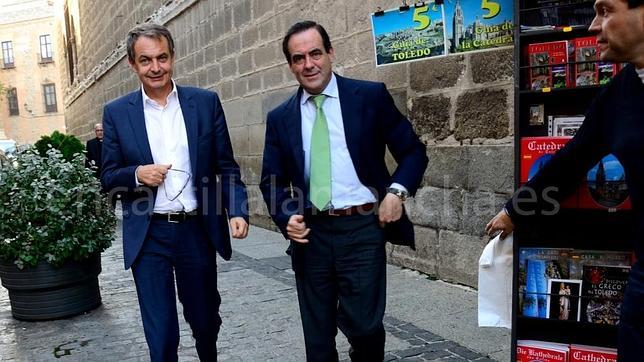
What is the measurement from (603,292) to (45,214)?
157 inches

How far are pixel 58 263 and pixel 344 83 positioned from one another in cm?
307

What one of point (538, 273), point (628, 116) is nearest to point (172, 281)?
point (538, 273)

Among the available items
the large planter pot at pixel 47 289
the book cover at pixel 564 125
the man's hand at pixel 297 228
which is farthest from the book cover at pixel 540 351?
the large planter pot at pixel 47 289

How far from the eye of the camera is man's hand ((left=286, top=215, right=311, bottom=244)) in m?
2.70

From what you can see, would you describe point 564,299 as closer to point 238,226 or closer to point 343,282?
point 343,282

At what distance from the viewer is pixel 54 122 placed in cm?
5500

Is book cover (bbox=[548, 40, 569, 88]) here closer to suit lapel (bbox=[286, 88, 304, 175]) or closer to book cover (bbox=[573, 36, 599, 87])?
book cover (bbox=[573, 36, 599, 87])

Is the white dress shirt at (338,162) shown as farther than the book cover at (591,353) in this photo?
Yes

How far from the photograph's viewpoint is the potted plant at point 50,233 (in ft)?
15.0

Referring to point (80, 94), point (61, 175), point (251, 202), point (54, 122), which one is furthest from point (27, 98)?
point (61, 175)

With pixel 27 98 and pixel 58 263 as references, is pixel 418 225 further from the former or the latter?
pixel 27 98

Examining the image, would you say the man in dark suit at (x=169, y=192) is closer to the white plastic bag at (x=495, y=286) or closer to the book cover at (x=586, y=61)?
the white plastic bag at (x=495, y=286)

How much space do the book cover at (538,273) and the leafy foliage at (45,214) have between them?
3425 mm

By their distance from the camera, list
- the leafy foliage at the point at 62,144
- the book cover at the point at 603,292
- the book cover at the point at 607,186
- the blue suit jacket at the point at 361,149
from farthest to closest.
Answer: the leafy foliage at the point at 62,144
the blue suit jacket at the point at 361,149
the book cover at the point at 603,292
the book cover at the point at 607,186
